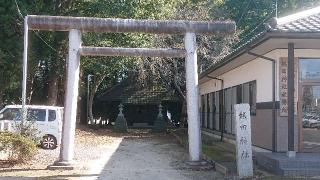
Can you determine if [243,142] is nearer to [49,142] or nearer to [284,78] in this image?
[284,78]

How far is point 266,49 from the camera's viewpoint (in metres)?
15.2

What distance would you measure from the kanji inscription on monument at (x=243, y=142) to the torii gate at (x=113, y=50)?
2.42m

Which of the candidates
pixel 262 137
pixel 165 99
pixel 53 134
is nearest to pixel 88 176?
pixel 262 137

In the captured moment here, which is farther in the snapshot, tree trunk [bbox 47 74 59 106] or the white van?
tree trunk [bbox 47 74 59 106]

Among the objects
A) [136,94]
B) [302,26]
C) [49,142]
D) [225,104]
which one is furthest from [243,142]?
[136,94]

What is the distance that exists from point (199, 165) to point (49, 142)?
932cm

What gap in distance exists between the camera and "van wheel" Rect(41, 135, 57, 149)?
21.9m

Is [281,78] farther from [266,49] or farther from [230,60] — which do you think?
[230,60]

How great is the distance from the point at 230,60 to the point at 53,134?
8.77m

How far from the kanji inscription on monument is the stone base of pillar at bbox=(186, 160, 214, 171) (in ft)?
7.07

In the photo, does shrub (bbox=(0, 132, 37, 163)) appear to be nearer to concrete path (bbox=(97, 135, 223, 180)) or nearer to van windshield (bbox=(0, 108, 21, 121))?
concrete path (bbox=(97, 135, 223, 180))

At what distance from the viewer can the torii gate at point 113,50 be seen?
1467 centimetres

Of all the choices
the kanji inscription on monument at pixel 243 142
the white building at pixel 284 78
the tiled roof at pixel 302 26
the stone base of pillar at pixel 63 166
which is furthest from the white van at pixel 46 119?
the tiled roof at pixel 302 26

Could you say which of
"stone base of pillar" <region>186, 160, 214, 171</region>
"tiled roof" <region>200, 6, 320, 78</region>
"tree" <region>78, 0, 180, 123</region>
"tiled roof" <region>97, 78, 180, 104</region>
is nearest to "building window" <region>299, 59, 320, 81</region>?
"tiled roof" <region>200, 6, 320, 78</region>
